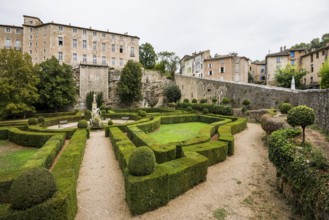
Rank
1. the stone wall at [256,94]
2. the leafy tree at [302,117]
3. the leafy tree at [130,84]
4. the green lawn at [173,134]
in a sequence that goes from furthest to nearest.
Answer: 1. the leafy tree at [130,84]
2. the green lawn at [173,134]
3. the stone wall at [256,94]
4. the leafy tree at [302,117]

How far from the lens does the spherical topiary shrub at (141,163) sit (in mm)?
5363

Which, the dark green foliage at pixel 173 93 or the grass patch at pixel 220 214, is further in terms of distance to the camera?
the dark green foliage at pixel 173 93

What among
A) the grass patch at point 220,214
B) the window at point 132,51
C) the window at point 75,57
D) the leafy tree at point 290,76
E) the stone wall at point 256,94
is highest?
the window at point 132,51

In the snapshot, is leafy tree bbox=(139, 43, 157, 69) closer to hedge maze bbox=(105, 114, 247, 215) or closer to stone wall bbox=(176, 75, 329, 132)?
stone wall bbox=(176, 75, 329, 132)

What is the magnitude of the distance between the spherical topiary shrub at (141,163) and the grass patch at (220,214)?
2.18 m

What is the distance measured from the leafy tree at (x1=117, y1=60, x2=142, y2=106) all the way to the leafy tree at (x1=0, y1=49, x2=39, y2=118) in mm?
14937

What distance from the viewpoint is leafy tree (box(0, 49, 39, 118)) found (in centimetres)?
2302

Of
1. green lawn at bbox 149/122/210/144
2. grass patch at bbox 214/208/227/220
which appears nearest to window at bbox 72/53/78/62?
green lawn at bbox 149/122/210/144

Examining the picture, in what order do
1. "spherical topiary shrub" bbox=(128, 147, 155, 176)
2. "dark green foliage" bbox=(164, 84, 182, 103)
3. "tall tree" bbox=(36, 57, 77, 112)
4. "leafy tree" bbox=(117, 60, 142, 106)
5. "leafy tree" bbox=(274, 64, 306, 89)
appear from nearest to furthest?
"spherical topiary shrub" bbox=(128, 147, 155, 176), "tall tree" bbox=(36, 57, 77, 112), "leafy tree" bbox=(274, 64, 306, 89), "leafy tree" bbox=(117, 60, 142, 106), "dark green foliage" bbox=(164, 84, 182, 103)

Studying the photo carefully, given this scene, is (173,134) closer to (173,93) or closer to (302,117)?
(302,117)

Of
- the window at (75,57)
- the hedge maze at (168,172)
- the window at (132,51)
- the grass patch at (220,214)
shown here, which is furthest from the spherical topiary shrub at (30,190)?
the window at (132,51)

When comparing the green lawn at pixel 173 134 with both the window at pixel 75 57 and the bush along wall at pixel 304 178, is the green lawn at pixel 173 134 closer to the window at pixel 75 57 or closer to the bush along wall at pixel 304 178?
the bush along wall at pixel 304 178

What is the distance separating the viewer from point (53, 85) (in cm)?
2911

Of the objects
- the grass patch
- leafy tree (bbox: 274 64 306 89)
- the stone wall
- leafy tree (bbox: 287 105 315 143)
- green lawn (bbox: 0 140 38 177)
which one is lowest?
the grass patch
